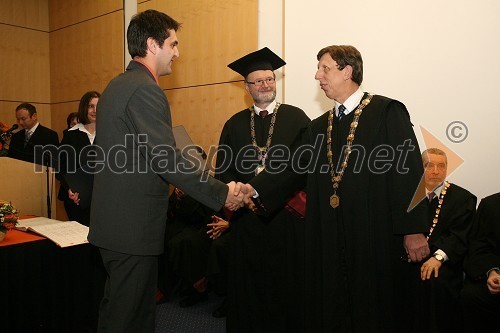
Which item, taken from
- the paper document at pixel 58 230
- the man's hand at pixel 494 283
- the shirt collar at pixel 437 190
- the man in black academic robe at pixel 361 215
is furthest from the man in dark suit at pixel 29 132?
the man's hand at pixel 494 283

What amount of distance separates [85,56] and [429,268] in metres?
5.54

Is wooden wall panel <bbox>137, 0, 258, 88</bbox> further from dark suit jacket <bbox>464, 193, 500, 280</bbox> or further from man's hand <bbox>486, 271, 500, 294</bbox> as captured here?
man's hand <bbox>486, 271, 500, 294</bbox>

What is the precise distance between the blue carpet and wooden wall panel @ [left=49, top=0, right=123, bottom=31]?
4011 mm

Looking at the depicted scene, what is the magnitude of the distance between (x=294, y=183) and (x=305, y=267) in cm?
57

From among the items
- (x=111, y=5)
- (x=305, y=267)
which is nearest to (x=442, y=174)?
(x=305, y=267)

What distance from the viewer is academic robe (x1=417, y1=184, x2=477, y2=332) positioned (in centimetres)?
282

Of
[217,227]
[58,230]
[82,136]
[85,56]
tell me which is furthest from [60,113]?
[58,230]

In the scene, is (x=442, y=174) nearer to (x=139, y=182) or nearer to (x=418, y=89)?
(x=418, y=89)

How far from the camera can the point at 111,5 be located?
237 inches

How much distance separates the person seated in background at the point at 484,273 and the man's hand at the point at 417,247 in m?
0.67

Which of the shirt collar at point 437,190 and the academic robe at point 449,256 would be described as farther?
the shirt collar at point 437,190

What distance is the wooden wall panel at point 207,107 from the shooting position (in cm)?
464

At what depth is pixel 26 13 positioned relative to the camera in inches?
276

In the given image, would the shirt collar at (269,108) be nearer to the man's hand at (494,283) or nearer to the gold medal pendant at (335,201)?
the gold medal pendant at (335,201)
